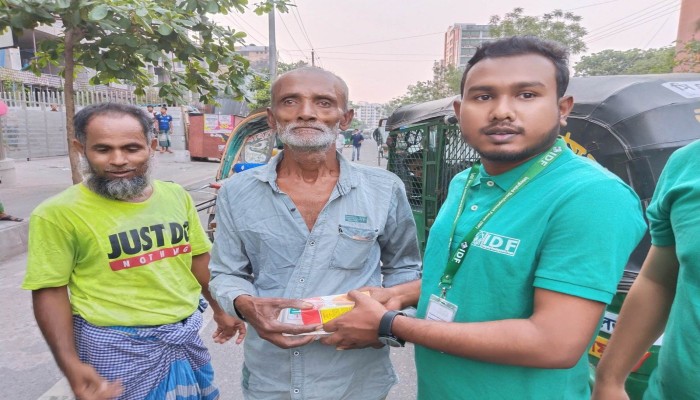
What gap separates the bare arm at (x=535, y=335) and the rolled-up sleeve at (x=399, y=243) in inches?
23.8

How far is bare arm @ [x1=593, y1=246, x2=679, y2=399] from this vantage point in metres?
1.22

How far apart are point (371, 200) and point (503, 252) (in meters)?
0.66

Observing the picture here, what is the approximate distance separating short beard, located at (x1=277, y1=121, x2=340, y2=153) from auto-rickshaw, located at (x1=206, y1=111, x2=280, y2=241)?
437 cm

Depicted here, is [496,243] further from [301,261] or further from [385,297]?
[301,261]

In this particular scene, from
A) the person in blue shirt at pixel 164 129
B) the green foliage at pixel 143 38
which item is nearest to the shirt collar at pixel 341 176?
the green foliage at pixel 143 38

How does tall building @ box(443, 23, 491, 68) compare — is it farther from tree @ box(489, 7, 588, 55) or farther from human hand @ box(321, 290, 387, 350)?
human hand @ box(321, 290, 387, 350)

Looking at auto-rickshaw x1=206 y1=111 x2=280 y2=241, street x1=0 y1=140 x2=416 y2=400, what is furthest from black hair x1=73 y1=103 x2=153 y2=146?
auto-rickshaw x1=206 y1=111 x2=280 y2=241

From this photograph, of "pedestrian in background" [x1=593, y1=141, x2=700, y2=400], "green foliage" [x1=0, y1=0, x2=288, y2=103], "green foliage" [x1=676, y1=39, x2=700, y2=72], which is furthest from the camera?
"green foliage" [x1=676, y1=39, x2=700, y2=72]

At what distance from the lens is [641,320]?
1.24 meters

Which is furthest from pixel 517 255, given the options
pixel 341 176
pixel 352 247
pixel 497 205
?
pixel 341 176

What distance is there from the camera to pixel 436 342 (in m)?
1.06

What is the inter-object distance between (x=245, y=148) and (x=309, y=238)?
19.8ft

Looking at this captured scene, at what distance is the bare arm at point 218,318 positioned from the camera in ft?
6.68

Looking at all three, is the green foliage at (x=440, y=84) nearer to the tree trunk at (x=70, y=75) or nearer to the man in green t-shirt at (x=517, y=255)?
the tree trunk at (x=70, y=75)
